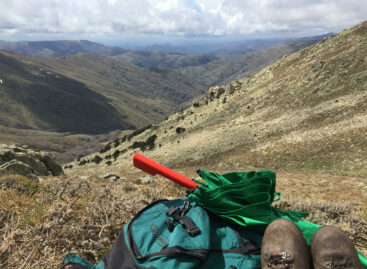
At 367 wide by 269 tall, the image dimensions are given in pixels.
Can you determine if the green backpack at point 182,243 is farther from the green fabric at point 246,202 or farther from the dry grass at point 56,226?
the dry grass at point 56,226

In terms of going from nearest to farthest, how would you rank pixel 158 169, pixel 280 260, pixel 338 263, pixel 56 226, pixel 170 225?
pixel 338 263
pixel 280 260
pixel 170 225
pixel 56 226
pixel 158 169

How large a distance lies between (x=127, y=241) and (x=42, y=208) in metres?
2.89

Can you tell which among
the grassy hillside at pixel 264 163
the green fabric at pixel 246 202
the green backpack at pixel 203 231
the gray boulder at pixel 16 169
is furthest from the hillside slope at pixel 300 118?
the gray boulder at pixel 16 169

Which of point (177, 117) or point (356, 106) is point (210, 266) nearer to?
point (356, 106)

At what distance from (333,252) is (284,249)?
49 centimetres

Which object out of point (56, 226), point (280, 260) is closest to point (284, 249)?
point (280, 260)

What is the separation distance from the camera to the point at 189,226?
9.42ft

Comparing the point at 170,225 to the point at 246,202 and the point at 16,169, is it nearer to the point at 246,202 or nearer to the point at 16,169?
the point at 246,202

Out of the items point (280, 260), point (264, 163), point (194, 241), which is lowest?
point (264, 163)

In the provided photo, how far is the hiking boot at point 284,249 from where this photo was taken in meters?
2.60

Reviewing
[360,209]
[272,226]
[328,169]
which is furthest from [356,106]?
[272,226]

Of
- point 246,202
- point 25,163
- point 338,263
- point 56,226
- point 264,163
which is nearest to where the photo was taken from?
point 338,263

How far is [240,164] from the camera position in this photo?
68.8 ft

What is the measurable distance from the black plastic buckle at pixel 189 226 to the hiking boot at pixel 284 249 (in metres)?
0.81
